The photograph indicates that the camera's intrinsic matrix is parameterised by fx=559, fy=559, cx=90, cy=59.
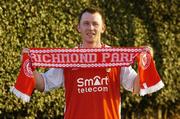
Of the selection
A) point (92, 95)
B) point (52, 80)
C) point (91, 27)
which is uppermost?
point (91, 27)

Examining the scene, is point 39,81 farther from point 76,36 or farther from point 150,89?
point 76,36

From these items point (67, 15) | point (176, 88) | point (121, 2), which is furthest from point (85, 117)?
point (176, 88)

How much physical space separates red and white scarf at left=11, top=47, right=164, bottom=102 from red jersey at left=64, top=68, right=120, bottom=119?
14cm

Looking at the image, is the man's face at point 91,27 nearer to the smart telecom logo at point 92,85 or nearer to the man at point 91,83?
the man at point 91,83

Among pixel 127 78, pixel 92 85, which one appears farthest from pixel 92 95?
pixel 127 78

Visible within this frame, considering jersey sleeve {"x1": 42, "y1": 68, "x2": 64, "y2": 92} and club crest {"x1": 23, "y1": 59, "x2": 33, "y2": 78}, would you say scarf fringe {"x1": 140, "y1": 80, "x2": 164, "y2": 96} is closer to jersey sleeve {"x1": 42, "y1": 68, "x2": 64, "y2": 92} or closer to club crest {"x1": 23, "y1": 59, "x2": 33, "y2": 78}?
jersey sleeve {"x1": 42, "y1": 68, "x2": 64, "y2": 92}

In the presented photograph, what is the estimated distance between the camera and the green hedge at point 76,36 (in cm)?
691

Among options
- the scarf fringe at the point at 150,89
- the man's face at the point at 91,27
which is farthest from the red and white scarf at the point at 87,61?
the man's face at the point at 91,27

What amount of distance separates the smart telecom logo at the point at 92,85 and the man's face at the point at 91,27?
0.28 m

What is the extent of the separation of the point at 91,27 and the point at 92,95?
1.60ft

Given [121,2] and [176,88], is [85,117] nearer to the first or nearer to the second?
[121,2]

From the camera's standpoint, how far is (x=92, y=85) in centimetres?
403

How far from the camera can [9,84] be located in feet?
22.8

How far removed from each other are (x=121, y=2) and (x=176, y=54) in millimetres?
1233
